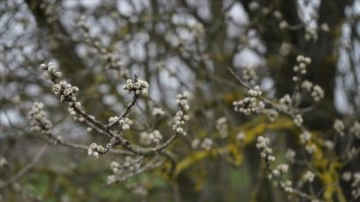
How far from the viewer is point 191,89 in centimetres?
620

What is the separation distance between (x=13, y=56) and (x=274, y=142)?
3456 millimetres

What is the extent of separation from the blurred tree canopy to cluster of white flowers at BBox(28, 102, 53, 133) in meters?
0.12

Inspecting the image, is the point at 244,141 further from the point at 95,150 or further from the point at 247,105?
the point at 95,150

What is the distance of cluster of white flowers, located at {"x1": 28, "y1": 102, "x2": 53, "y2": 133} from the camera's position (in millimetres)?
3404

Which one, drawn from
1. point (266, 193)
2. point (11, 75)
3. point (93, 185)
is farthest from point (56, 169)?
point (266, 193)

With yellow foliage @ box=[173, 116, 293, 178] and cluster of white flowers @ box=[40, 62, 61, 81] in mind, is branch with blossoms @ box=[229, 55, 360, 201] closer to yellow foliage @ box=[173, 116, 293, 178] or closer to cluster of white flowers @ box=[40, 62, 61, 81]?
yellow foliage @ box=[173, 116, 293, 178]

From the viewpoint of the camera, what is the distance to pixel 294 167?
19.2 feet

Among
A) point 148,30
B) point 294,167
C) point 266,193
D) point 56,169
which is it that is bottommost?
point 294,167

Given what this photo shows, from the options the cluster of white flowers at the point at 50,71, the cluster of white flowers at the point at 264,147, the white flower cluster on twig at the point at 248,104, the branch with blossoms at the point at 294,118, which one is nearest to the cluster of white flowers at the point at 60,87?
the cluster of white flowers at the point at 50,71

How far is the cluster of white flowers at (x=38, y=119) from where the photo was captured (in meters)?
3.40

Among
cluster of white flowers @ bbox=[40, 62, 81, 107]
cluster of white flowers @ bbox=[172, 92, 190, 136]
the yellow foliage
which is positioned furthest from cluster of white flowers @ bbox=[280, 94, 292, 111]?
cluster of white flowers @ bbox=[40, 62, 81, 107]

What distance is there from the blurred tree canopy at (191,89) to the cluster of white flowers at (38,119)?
0.39ft

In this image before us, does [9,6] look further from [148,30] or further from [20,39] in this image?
[148,30]

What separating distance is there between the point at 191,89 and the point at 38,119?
2.90 metres
